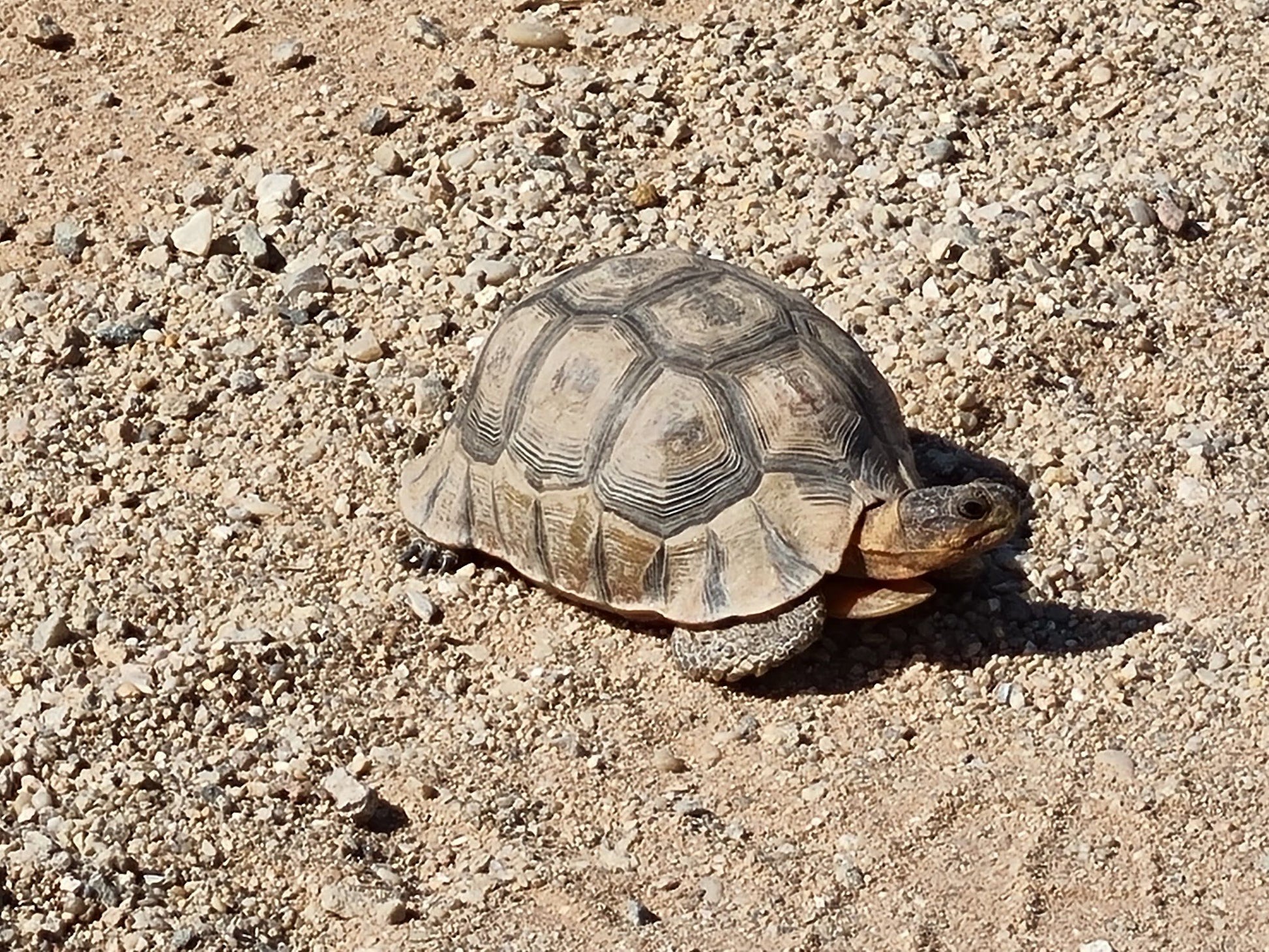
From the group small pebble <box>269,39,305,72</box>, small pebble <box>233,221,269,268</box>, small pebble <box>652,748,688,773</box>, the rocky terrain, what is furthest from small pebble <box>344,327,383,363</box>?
small pebble <box>652,748,688,773</box>

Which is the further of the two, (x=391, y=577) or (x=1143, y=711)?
(x=391, y=577)

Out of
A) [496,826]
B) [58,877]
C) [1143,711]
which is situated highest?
[58,877]

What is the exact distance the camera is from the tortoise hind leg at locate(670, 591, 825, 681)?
5.46 m

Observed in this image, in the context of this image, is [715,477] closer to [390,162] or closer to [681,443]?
[681,443]

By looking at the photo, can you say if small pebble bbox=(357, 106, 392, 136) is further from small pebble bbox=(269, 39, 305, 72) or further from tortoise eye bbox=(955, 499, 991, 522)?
tortoise eye bbox=(955, 499, 991, 522)

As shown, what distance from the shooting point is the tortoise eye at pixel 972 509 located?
17.8 feet

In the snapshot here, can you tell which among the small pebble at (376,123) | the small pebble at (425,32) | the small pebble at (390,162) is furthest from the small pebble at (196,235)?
the small pebble at (425,32)

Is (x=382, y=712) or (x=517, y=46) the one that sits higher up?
(x=517, y=46)

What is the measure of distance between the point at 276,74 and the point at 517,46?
3.75ft

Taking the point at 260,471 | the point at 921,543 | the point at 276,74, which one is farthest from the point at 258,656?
the point at 276,74

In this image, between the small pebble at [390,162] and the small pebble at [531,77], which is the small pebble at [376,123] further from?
the small pebble at [531,77]

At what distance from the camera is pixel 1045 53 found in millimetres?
8312

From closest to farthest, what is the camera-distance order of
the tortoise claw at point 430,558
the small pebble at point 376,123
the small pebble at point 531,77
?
the tortoise claw at point 430,558, the small pebble at point 376,123, the small pebble at point 531,77

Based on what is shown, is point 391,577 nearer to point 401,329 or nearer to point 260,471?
point 260,471
